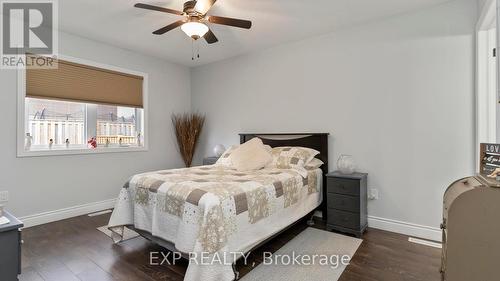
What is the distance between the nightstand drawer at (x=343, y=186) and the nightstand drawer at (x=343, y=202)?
0.05 metres

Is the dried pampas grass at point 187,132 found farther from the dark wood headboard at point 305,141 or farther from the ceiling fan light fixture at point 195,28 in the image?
the ceiling fan light fixture at point 195,28

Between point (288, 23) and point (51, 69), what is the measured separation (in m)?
3.14

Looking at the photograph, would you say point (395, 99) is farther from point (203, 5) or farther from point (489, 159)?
point (203, 5)

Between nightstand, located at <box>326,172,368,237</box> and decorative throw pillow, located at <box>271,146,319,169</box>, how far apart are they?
38 centimetres

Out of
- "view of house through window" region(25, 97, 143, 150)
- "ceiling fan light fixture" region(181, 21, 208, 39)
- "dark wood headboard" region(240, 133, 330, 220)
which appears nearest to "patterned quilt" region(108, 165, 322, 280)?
"dark wood headboard" region(240, 133, 330, 220)

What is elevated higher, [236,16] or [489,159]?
[236,16]

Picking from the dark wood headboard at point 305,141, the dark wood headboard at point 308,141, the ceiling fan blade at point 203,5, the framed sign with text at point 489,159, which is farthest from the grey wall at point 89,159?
the framed sign with text at point 489,159

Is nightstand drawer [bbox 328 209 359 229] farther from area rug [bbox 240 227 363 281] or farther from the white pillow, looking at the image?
the white pillow

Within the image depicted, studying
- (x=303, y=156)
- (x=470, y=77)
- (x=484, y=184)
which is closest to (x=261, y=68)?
(x=303, y=156)

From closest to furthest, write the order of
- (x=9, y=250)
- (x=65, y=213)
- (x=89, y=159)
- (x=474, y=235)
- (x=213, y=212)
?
(x=474, y=235), (x=9, y=250), (x=213, y=212), (x=65, y=213), (x=89, y=159)

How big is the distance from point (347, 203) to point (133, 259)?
7.42ft

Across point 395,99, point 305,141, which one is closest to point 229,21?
point 305,141

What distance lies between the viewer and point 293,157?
3141 mm

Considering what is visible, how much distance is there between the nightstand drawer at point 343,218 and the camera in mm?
2721
